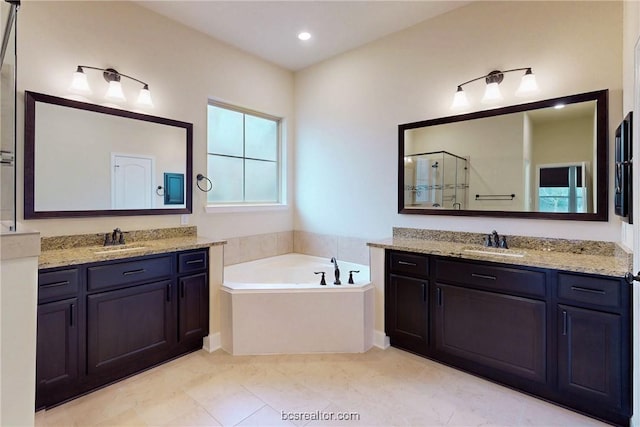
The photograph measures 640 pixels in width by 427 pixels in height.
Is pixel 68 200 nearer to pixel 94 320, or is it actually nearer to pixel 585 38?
pixel 94 320

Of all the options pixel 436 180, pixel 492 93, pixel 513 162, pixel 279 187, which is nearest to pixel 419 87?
pixel 492 93

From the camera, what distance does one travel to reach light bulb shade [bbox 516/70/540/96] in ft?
8.07

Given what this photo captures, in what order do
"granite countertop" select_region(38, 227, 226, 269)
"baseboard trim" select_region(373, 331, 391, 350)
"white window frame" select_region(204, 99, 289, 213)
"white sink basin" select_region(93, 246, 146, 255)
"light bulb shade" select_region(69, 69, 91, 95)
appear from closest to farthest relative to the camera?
"granite countertop" select_region(38, 227, 226, 269) → "white sink basin" select_region(93, 246, 146, 255) → "light bulb shade" select_region(69, 69, 91, 95) → "baseboard trim" select_region(373, 331, 391, 350) → "white window frame" select_region(204, 99, 289, 213)

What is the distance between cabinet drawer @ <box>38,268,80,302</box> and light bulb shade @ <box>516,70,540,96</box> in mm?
3399

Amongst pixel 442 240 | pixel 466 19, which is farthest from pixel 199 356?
pixel 466 19

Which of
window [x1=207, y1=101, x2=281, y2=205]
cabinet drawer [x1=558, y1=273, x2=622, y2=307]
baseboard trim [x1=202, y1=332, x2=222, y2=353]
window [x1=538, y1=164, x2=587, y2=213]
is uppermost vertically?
window [x1=207, y1=101, x2=281, y2=205]

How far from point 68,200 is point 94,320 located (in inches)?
37.1

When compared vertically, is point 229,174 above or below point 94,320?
above

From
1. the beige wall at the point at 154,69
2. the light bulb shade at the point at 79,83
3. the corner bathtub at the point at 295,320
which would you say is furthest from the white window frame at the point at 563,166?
the light bulb shade at the point at 79,83

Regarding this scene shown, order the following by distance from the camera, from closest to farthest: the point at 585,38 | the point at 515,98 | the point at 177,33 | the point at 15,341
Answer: the point at 15,341 → the point at 585,38 → the point at 515,98 → the point at 177,33

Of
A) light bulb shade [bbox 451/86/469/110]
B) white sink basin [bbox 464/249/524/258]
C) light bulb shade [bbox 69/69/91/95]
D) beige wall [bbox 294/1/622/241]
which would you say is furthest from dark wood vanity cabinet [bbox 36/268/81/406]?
light bulb shade [bbox 451/86/469/110]

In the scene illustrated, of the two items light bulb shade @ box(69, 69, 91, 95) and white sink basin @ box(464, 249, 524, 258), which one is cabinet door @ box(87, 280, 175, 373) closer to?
light bulb shade @ box(69, 69, 91, 95)

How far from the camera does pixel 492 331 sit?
2.25 m

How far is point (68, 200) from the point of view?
7.96ft
